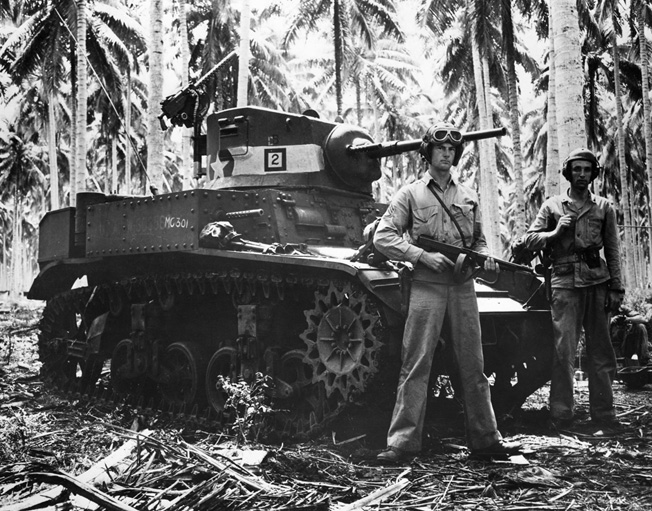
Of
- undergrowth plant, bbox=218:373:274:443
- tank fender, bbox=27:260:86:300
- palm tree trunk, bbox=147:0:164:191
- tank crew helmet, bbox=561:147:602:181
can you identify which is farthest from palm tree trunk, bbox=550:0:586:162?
palm tree trunk, bbox=147:0:164:191

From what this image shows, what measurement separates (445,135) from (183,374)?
398 cm

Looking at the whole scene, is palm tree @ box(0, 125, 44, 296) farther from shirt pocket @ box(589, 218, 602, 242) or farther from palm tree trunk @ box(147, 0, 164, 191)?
shirt pocket @ box(589, 218, 602, 242)

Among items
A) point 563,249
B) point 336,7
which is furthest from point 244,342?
point 336,7

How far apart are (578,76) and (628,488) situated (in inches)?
201

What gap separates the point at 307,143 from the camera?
8.12m

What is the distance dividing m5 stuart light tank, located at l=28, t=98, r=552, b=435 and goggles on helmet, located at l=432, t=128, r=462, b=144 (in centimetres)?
114

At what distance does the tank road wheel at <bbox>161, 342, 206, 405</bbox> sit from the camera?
25.2 ft

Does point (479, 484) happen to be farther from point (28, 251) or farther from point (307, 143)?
point (28, 251)

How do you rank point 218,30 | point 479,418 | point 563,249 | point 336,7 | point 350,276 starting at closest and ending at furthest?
point 479,418 → point 350,276 → point 563,249 → point 336,7 → point 218,30

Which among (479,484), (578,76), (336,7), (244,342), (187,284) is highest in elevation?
(336,7)

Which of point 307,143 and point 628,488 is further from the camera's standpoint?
point 307,143

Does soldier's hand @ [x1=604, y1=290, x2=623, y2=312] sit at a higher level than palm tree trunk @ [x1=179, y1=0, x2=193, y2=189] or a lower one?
lower

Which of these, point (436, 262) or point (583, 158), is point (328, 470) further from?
point (583, 158)

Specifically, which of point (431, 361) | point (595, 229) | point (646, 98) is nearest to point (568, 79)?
point (595, 229)
